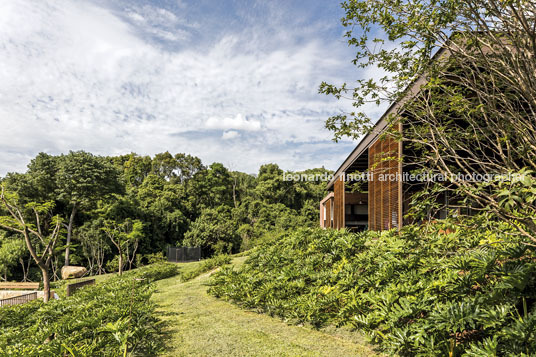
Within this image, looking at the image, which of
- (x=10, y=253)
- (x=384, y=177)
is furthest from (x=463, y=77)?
(x=10, y=253)

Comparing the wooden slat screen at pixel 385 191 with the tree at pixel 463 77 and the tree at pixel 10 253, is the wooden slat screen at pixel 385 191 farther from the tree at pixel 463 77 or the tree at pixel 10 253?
the tree at pixel 10 253

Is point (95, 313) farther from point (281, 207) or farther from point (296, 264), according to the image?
point (281, 207)

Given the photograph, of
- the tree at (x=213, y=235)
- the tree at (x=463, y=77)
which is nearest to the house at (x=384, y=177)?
the tree at (x=463, y=77)

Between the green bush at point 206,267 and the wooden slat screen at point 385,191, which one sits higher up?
the wooden slat screen at point 385,191

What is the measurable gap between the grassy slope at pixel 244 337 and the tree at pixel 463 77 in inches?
106

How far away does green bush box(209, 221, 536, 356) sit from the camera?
3.01 meters

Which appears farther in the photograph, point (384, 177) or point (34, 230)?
point (384, 177)

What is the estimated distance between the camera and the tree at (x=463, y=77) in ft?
8.94

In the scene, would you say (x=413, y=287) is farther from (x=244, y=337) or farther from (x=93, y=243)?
(x=93, y=243)

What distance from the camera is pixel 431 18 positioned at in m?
3.17

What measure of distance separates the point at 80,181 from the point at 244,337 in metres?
22.8

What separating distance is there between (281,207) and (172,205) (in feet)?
38.7

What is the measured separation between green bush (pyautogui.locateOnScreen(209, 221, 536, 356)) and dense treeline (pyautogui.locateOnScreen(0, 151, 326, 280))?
7.87m

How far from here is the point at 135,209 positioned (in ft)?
86.3
